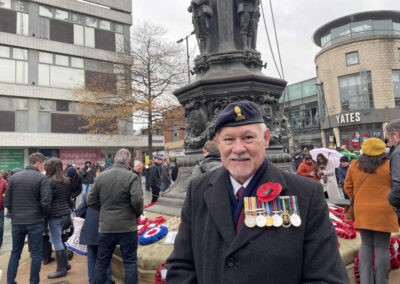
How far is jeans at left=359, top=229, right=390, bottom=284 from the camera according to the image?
3.18m

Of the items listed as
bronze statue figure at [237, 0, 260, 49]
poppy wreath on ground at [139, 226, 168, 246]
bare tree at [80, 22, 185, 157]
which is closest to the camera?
poppy wreath on ground at [139, 226, 168, 246]

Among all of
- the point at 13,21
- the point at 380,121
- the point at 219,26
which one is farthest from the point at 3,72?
the point at 380,121

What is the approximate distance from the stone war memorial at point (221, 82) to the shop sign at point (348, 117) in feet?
95.6

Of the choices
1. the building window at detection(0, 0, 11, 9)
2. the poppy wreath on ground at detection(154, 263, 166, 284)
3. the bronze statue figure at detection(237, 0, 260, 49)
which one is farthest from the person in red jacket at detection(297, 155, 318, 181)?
the building window at detection(0, 0, 11, 9)

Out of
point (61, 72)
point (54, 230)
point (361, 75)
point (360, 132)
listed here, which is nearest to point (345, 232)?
point (54, 230)

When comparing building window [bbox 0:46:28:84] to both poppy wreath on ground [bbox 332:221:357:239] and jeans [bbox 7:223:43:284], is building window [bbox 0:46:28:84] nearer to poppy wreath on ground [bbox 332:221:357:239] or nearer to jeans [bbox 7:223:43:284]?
jeans [bbox 7:223:43:284]

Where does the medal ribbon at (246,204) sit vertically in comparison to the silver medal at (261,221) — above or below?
above

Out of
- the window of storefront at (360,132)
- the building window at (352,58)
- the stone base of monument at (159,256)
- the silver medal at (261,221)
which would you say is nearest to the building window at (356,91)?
the building window at (352,58)

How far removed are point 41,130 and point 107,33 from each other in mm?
11434

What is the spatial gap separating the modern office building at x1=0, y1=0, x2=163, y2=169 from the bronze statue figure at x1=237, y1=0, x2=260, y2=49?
58.0 ft

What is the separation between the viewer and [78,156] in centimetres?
2752

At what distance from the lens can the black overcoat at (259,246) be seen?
54.7 inches

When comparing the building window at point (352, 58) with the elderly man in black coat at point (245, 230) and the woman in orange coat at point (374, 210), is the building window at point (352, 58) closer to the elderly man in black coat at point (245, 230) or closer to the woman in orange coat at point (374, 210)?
the woman in orange coat at point (374, 210)

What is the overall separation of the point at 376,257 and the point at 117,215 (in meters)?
3.09
